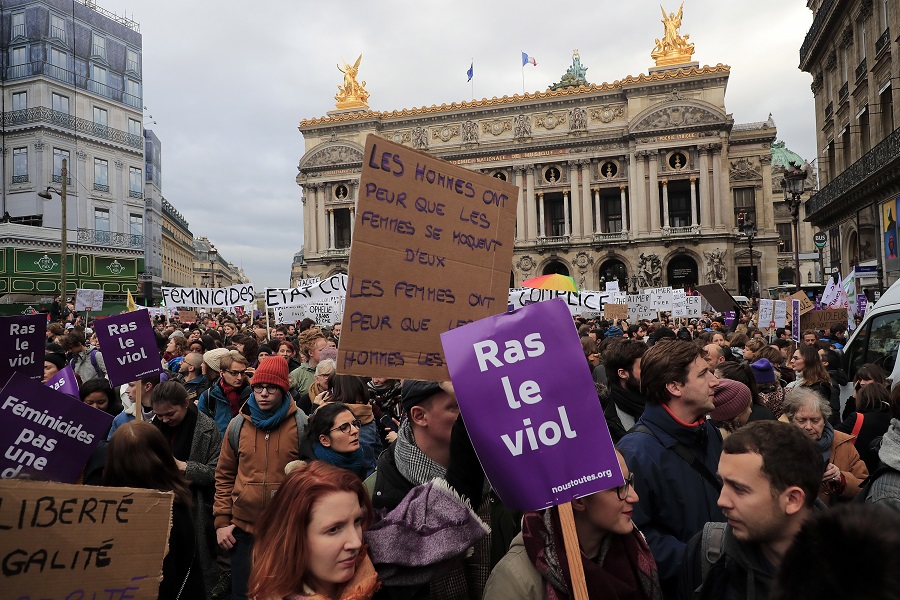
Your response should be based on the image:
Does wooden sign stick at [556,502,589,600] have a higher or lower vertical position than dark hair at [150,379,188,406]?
lower

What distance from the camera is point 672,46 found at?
48312 millimetres

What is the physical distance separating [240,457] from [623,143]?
47912 mm

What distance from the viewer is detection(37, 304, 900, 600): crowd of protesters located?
2.05 meters

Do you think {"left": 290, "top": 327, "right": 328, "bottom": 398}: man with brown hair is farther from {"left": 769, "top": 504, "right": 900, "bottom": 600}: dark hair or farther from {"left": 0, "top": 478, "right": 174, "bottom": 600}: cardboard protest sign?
{"left": 769, "top": 504, "right": 900, "bottom": 600}: dark hair

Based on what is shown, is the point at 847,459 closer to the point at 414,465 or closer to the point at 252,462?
the point at 414,465

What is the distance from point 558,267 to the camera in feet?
166

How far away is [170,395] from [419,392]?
2390 mm

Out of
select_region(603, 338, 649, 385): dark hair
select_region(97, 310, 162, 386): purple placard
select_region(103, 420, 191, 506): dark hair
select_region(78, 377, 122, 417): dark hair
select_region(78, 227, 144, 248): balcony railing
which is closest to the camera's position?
select_region(103, 420, 191, 506): dark hair

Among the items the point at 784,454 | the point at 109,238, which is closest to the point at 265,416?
the point at 784,454

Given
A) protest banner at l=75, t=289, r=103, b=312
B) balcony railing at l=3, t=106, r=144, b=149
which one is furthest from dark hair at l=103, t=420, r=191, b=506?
balcony railing at l=3, t=106, r=144, b=149

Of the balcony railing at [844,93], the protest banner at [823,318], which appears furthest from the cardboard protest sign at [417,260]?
the balcony railing at [844,93]

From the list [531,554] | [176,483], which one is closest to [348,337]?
[531,554]

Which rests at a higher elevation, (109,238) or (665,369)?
(109,238)

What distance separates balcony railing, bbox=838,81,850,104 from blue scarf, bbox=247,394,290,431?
84.5ft
